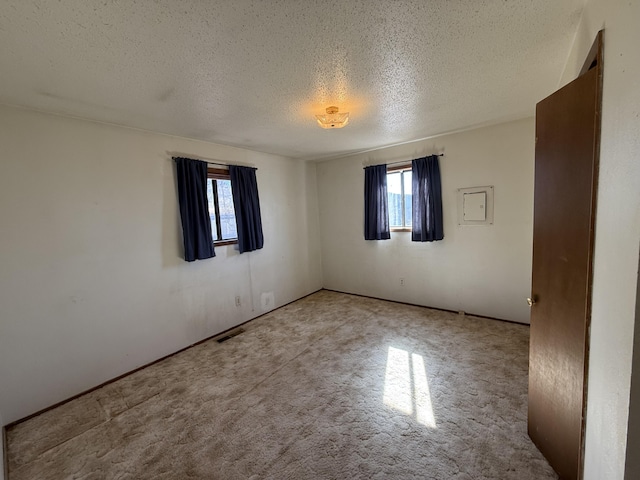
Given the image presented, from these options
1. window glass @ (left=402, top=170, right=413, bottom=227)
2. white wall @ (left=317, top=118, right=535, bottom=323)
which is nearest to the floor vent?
white wall @ (left=317, top=118, right=535, bottom=323)

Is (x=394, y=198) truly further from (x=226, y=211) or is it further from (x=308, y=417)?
(x=308, y=417)

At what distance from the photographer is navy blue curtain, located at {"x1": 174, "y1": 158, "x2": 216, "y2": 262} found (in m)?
3.05

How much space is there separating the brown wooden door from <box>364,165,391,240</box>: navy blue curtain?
8.47 feet

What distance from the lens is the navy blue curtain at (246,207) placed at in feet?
11.9

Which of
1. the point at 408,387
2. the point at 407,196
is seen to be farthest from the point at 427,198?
the point at 408,387

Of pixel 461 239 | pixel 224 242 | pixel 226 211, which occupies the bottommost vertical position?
pixel 461 239

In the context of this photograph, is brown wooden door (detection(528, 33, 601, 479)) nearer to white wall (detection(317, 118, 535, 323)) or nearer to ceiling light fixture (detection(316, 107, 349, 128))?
ceiling light fixture (detection(316, 107, 349, 128))

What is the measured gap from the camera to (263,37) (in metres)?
1.42

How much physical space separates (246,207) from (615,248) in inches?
138

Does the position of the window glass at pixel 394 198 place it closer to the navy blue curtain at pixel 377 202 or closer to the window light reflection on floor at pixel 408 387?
the navy blue curtain at pixel 377 202

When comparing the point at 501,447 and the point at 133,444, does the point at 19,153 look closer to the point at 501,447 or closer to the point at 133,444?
the point at 133,444

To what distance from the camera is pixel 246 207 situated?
3713 mm

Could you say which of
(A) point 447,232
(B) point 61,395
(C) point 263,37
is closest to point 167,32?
(C) point 263,37

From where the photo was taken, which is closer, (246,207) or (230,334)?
(230,334)
